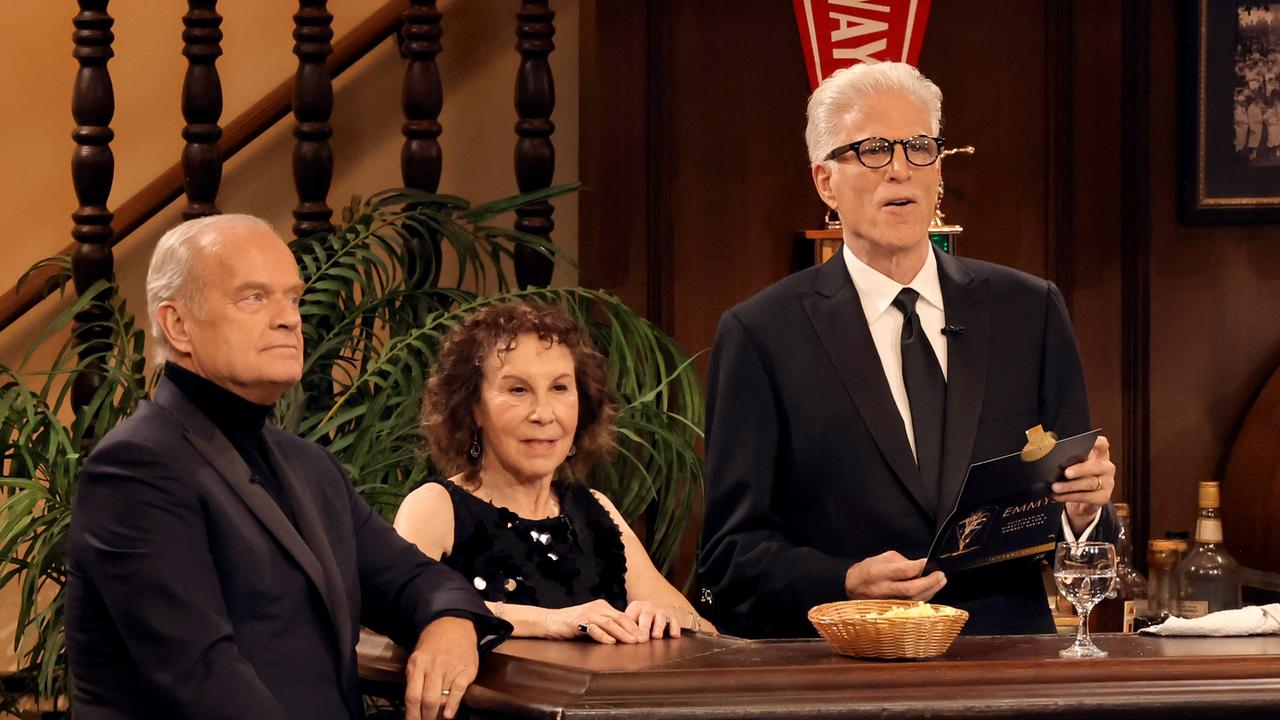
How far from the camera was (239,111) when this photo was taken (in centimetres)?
457

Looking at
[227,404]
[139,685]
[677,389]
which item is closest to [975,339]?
→ [227,404]

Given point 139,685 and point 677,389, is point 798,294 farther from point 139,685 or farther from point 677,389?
point 677,389

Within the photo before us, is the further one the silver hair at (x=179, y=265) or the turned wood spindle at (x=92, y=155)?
the turned wood spindle at (x=92, y=155)

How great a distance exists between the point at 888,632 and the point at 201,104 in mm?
2777

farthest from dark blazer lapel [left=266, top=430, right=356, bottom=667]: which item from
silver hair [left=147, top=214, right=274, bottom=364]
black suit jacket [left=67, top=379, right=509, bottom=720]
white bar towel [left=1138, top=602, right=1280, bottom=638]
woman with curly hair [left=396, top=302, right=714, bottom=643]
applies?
white bar towel [left=1138, top=602, right=1280, bottom=638]

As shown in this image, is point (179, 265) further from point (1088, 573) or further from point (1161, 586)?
point (1161, 586)

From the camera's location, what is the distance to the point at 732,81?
416 cm

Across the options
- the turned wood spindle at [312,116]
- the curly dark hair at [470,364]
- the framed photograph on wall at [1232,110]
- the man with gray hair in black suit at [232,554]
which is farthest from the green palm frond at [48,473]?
the framed photograph on wall at [1232,110]

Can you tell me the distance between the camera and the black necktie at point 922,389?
2.33m

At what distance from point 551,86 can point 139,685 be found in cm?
253

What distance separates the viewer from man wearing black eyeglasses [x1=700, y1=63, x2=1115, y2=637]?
7.61 feet

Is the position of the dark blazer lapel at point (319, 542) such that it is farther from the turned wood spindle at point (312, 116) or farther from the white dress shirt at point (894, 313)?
the turned wood spindle at point (312, 116)

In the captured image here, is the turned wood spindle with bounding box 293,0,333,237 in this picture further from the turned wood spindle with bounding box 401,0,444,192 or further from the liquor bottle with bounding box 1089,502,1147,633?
the liquor bottle with bounding box 1089,502,1147,633

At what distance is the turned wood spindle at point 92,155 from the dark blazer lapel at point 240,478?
2042 mm
